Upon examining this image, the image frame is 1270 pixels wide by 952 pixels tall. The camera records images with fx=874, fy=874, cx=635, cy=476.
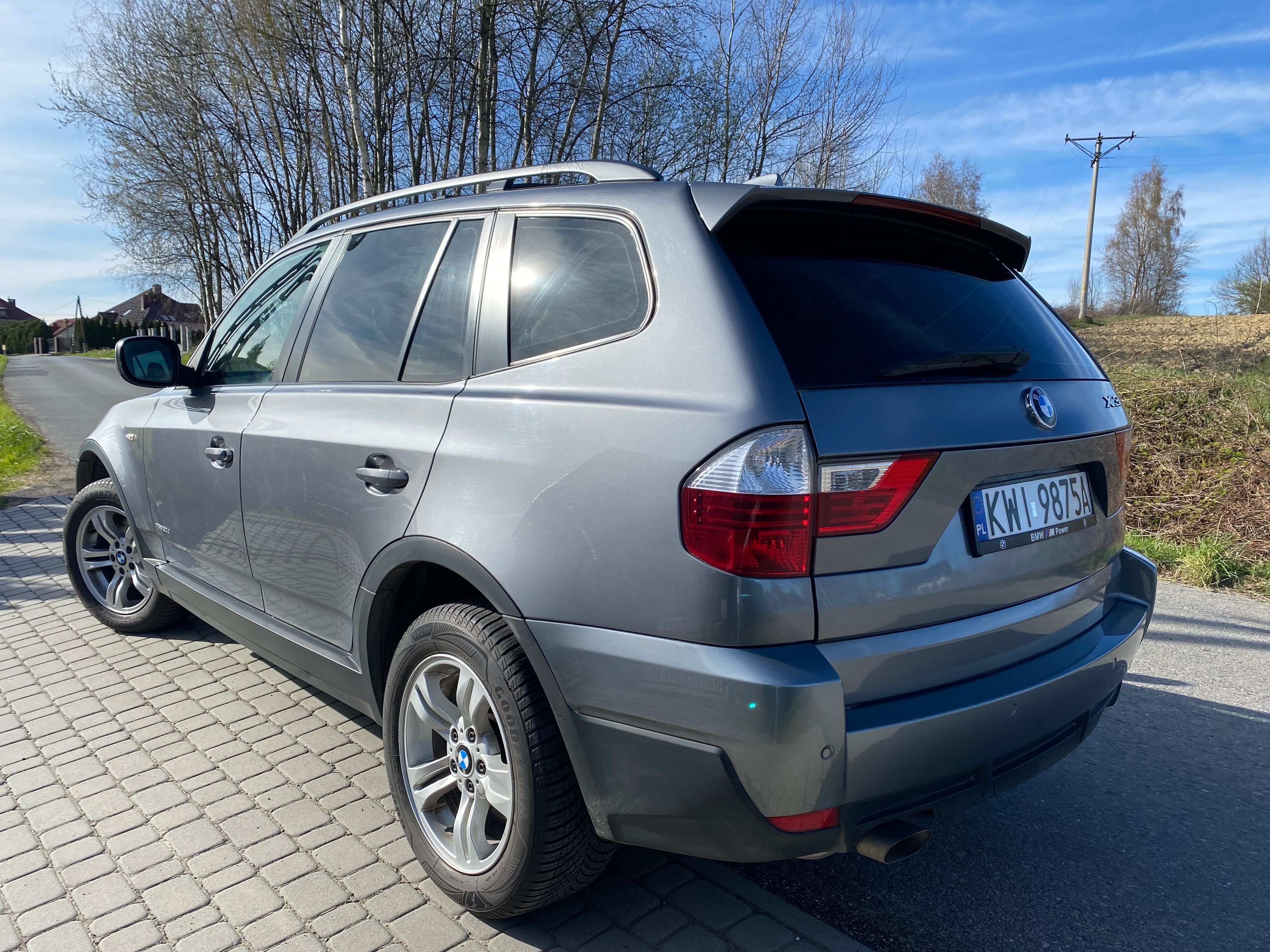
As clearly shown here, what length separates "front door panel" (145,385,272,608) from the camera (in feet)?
10.7

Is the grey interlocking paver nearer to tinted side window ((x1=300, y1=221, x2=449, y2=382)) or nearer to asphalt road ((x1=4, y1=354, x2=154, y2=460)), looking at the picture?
tinted side window ((x1=300, y1=221, x2=449, y2=382))

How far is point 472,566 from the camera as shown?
2115mm

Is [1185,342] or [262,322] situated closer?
[262,322]

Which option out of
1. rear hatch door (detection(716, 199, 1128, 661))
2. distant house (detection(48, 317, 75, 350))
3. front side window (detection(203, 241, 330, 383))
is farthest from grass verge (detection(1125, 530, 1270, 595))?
distant house (detection(48, 317, 75, 350))

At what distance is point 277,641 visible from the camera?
3096 mm

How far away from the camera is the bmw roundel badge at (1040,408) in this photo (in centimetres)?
212

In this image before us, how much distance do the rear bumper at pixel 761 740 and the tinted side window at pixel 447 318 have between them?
0.89 meters

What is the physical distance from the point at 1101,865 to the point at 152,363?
154 inches

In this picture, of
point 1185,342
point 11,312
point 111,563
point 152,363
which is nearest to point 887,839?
point 152,363

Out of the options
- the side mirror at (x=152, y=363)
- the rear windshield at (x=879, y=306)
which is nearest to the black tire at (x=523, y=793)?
the rear windshield at (x=879, y=306)

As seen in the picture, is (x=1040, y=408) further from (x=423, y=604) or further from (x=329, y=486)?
(x=329, y=486)

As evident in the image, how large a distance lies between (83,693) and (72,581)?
1145 millimetres

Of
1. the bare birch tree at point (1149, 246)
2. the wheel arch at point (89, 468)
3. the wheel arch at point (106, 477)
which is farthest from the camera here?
the bare birch tree at point (1149, 246)

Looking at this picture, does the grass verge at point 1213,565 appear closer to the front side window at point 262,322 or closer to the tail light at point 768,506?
the tail light at point 768,506
